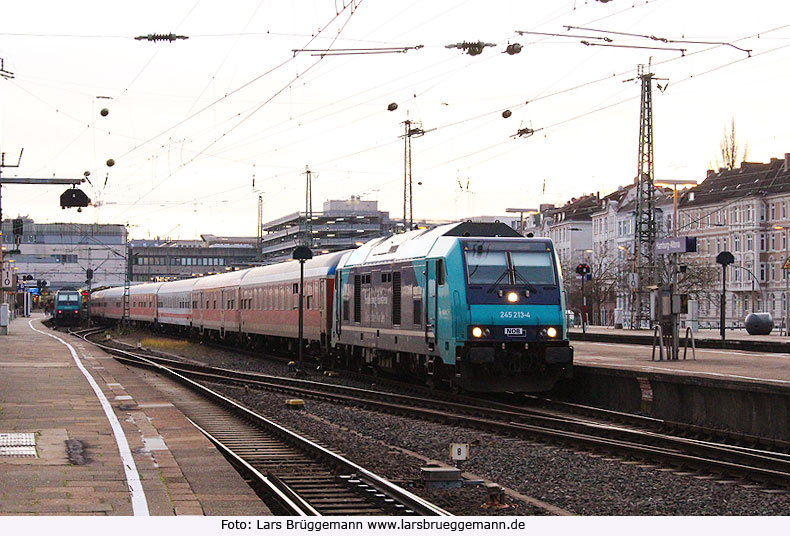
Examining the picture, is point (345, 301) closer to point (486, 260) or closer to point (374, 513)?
point (486, 260)

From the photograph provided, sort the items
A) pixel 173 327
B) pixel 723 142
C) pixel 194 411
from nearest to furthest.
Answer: pixel 194 411 < pixel 173 327 < pixel 723 142

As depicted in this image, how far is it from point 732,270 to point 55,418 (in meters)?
79.7

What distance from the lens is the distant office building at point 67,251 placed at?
13088cm

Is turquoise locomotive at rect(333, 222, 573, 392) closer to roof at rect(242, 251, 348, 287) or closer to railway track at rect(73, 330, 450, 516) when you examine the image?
railway track at rect(73, 330, 450, 516)

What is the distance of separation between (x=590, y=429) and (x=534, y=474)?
12.9ft

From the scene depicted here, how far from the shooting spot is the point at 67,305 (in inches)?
3605

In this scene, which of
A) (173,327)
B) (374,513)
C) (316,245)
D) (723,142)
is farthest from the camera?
(316,245)

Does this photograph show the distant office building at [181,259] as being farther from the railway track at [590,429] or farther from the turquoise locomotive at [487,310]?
Result: the turquoise locomotive at [487,310]

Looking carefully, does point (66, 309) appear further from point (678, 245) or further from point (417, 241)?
point (417, 241)

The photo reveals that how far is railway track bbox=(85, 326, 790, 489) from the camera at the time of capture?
42.0ft

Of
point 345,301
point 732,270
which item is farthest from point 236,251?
point 345,301

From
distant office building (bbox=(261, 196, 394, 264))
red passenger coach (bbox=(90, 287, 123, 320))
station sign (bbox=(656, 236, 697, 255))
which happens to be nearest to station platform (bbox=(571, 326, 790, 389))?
station sign (bbox=(656, 236, 697, 255))

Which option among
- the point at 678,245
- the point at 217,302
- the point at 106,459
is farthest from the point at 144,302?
the point at 106,459

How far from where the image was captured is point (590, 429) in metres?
16.6
